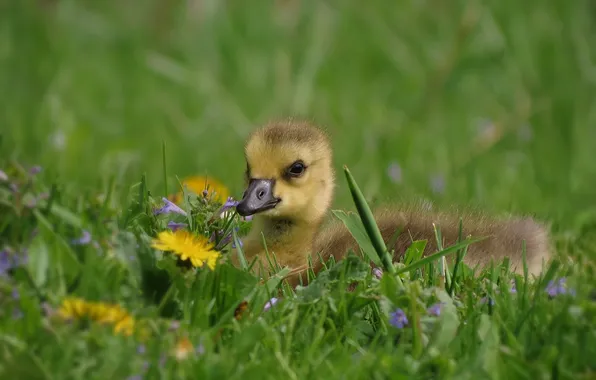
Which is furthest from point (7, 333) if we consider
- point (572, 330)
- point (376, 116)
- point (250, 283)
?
point (376, 116)

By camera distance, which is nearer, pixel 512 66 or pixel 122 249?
pixel 122 249

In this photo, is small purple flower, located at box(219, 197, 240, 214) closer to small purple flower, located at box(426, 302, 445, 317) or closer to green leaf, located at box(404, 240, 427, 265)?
green leaf, located at box(404, 240, 427, 265)

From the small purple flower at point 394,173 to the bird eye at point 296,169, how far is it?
165 cm

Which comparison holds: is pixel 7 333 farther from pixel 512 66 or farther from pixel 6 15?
pixel 6 15

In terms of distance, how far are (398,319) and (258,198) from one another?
0.85 meters

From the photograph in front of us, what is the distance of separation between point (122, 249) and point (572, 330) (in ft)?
3.61

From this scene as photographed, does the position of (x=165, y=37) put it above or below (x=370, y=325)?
above

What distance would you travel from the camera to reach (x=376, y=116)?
6.16 m

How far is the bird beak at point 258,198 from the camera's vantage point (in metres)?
3.12

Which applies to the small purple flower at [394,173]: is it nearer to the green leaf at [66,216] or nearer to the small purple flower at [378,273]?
the small purple flower at [378,273]

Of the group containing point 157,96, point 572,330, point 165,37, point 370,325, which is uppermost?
point 165,37

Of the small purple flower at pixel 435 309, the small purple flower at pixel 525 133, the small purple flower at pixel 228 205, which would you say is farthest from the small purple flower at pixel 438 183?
the small purple flower at pixel 435 309

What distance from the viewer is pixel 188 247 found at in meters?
2.62

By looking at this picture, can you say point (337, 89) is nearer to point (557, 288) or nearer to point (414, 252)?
point (414, 252)
